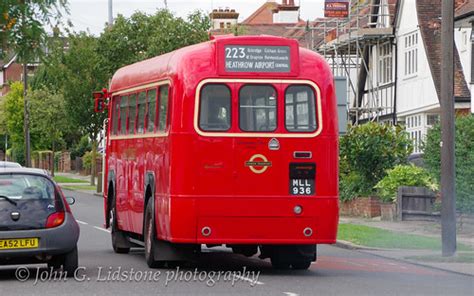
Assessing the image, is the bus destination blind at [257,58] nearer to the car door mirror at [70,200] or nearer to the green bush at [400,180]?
the car door mirror at [70,200]

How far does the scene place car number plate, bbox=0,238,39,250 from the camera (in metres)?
17.0

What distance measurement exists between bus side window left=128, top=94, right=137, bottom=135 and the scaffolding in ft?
102

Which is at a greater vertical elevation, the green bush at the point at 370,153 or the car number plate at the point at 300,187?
the green bush at the point at 370,153

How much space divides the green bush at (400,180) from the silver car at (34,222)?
18172 mm

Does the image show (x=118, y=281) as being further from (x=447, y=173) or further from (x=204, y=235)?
(x=447, y=173)

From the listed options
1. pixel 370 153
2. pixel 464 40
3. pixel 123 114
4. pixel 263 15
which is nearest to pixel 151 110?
pixel 123 114

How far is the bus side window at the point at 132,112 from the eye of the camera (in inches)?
862

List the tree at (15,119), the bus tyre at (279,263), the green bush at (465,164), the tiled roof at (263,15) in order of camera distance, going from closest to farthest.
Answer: the bus tyre at (279,263), the green bush at (465,164), the tree at (15,119), the tiled roof at (263,15)

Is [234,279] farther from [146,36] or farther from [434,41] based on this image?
[146,36]

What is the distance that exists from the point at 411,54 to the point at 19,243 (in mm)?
35659

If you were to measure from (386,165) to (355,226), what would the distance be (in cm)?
629

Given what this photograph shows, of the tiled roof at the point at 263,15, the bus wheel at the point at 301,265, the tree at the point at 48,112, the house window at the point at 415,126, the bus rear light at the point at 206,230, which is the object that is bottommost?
the bus wheel at the point at 301,265

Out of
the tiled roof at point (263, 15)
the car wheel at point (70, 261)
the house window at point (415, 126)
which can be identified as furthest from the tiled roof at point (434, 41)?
the tiled roof at point (263, 15)

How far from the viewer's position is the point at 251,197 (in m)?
18.4
